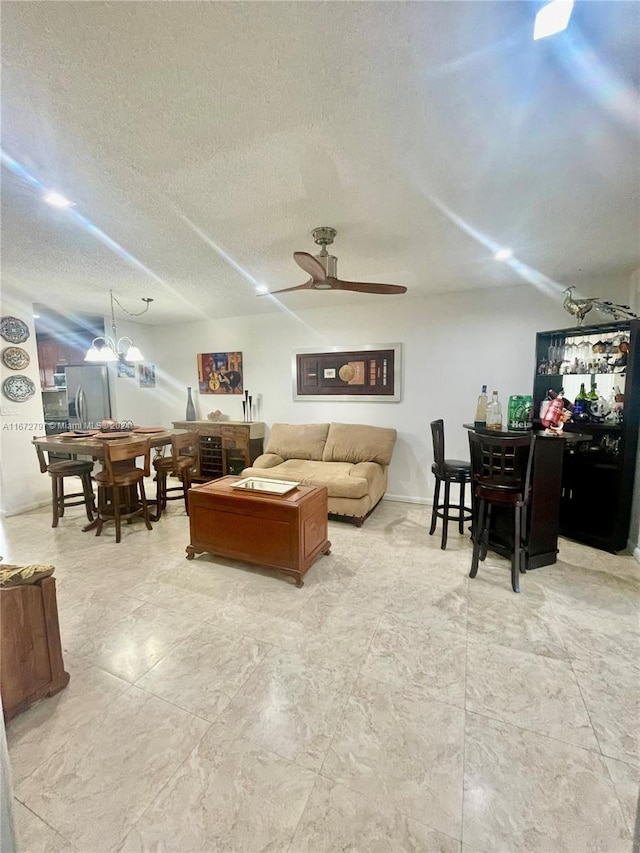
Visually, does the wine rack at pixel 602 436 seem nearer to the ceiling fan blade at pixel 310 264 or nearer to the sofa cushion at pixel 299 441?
the ceiling fan blade at pixel 310 264

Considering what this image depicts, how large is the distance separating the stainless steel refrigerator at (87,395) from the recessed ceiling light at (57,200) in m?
3.76

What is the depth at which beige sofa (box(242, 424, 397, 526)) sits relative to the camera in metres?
3.46

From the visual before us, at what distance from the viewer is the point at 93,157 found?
1587mm

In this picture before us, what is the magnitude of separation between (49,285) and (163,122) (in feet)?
9.65

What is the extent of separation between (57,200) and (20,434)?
10.2 ft

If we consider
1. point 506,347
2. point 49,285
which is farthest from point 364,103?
point 49,285

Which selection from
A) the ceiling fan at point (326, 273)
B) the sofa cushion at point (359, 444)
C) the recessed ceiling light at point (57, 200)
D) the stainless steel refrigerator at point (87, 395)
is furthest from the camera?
the stainless steel refrigerator at point (87, 395)

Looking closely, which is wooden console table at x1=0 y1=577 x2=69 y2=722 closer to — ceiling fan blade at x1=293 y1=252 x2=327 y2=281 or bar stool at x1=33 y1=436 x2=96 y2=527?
ceiling fan blade at x1=293 y1=252 x2=327 y2=281

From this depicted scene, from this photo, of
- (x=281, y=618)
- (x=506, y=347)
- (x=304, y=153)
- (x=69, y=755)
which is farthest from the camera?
(x=506, y=347)

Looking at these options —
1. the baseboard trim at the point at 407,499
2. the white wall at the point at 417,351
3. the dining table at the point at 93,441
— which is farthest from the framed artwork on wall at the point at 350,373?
the dining table at the point at 93,441

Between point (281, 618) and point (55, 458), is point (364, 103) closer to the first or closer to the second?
Result: point (281, 618)

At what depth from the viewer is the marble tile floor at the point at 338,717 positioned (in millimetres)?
1121

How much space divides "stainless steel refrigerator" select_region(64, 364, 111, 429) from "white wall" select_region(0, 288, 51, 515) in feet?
3.71

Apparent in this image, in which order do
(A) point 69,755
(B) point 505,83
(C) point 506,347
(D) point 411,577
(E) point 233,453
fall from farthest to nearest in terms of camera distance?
(E) point 233,453 < (C) point 506,347 < (D) point 411,577 < (A) point 69,755 < (B) point 505,83
